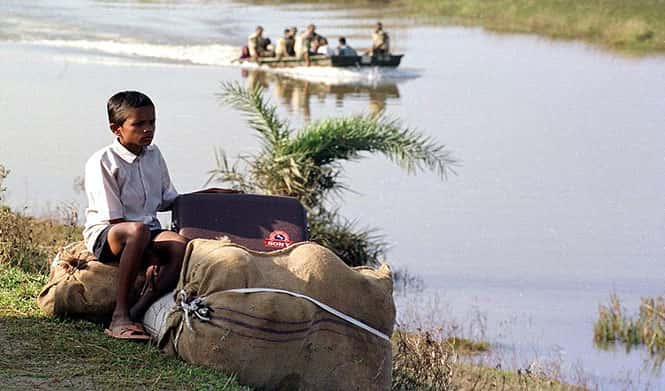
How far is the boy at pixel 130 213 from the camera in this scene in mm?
6703

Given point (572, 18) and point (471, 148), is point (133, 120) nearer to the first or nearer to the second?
point (471, 148)

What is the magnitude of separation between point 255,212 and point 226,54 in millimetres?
35001

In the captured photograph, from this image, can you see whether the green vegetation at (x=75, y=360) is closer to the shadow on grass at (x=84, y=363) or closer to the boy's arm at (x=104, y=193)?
the shadow on grass at (x=84, y=363)

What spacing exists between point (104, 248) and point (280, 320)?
1175 mm

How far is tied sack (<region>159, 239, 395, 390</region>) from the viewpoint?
6.22 meters

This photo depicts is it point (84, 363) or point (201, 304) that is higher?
point (201, 304)

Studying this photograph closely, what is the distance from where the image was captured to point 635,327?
44.2 ft

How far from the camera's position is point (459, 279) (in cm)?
1567

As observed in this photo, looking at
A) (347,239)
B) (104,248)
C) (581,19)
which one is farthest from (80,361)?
(581,19)

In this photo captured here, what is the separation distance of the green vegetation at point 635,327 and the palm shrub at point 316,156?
3082 millimetres

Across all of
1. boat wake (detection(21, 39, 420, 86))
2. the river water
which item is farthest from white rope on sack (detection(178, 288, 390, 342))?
boat wake (detection(21, 39, 420, 86))

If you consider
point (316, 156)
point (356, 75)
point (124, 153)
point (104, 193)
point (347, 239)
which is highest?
point (124, 153)

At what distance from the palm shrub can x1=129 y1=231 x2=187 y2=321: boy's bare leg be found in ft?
26.8

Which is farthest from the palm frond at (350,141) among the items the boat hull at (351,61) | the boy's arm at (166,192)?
the boat hull at (351,61)
